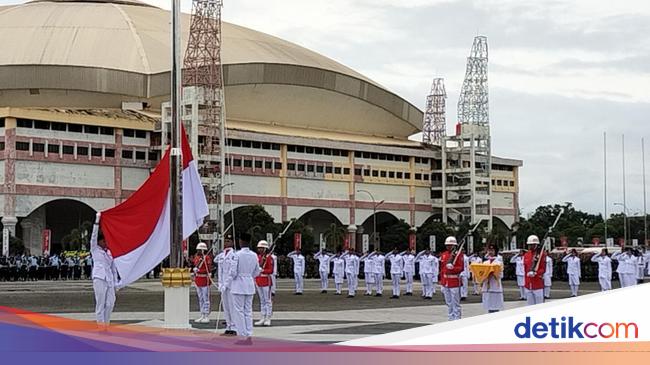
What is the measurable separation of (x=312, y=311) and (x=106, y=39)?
67741 millimetres

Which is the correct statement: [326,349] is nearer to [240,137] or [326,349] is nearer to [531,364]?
[531,364]

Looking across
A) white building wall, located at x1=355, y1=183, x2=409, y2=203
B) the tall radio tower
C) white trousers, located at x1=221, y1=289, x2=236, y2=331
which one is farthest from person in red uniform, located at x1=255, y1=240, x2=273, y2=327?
white building wall, located at x1=355, y1=183, x2=409, y2=203

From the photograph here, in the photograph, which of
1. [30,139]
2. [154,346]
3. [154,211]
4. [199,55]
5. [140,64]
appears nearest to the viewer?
[154,346]

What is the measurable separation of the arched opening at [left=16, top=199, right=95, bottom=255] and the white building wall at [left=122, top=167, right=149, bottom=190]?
376 cm

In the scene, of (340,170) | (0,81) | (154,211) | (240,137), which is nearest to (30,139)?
(0,81)

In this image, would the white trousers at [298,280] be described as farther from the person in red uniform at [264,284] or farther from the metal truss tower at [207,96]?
the metal truss tower at [207,96]

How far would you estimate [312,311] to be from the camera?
79.4 ft

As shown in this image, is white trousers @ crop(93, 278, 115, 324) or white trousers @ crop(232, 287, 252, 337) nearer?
white trousers @ crop(93, 278, 115, 324)

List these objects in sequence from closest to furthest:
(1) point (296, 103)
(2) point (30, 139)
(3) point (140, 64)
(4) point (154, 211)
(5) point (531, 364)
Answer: (5) point (531, 364)
(4) point (154, 211)
(2) point (30, 139)
(3) point (140, 64)
(1) point (296, 103)

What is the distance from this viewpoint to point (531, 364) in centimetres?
405

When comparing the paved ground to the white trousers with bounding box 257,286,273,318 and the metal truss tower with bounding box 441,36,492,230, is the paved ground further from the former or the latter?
the metal truss tower with bounding box 441,36,492,230

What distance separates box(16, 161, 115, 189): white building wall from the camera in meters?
70.7

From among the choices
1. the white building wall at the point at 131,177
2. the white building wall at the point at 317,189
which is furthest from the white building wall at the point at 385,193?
the white building wall at the point at 131,177

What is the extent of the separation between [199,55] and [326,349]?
73720 millimetres
